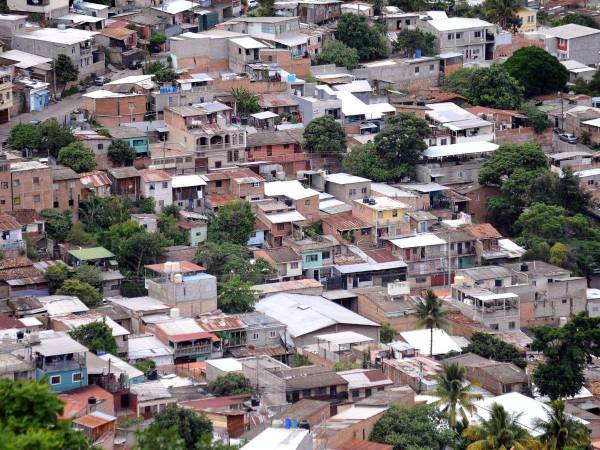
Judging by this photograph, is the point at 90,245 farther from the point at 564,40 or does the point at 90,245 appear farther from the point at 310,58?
the point at 564,40

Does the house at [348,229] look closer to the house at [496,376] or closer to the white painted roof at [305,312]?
the white painted roof at [305,312]

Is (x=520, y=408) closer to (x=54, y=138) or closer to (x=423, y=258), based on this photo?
(x=423, y=258)

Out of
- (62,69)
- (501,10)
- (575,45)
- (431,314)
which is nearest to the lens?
(431,314)

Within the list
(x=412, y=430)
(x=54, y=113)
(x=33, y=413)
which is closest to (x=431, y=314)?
(x=412, y=430)

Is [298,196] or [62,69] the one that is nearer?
[298,196]

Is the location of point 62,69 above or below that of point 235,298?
above

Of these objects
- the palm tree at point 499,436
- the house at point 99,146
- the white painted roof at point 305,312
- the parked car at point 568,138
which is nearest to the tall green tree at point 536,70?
the parked car at point 568,138
